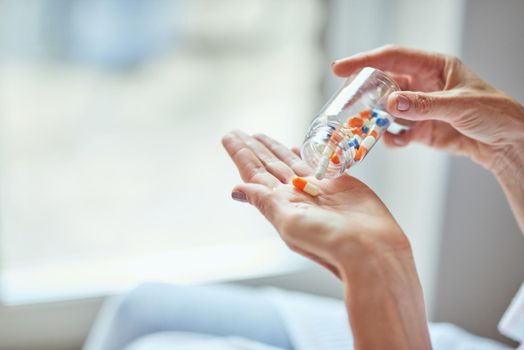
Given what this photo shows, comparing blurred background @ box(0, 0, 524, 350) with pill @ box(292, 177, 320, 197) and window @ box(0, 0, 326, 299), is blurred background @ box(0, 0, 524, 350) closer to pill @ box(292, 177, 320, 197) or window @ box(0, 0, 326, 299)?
window @ box(0, 0, 326, 299)

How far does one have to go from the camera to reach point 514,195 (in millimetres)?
1010

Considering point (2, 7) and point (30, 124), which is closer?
point (2, 7)

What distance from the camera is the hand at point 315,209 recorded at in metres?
0.76

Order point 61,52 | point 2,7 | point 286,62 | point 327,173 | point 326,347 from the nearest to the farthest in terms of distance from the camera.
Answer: point 327,173 < point 326,347 < point 2,7 < point 61,52 < point 286,62

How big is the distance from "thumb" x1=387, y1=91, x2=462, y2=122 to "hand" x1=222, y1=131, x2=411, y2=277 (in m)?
0.13

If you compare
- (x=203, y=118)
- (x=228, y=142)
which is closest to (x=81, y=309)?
(x=203, y=118)

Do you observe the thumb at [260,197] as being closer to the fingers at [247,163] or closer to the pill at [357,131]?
the fingers at [247,163]

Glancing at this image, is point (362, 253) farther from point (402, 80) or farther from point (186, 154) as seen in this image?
point (186, 154)

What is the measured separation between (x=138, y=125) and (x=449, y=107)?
103 cm

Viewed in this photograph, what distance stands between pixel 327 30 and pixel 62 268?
0.96 meters

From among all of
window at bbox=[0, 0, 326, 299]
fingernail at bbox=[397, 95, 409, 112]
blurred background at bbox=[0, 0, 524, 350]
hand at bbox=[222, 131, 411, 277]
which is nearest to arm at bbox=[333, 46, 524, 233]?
fingernail at bbox=[397, 95, 409, 112]

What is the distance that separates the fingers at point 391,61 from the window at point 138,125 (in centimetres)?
63

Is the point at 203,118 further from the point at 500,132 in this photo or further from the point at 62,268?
the point at 500,132

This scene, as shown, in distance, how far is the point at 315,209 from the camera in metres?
0.80
